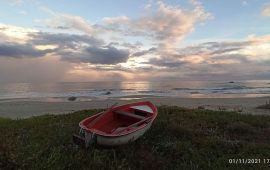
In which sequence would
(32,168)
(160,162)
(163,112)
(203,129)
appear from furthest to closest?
1. (163,112)
2. (203,129)
3. (160,162)
4. (32,168)

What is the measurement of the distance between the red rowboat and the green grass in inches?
10.2

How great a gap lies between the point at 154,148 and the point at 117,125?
2.36 meters

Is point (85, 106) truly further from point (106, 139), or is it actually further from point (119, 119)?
point (106, 139)

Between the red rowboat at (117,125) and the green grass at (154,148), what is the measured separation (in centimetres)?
26

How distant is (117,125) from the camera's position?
9.34 metres

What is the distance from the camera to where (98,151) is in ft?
22.3

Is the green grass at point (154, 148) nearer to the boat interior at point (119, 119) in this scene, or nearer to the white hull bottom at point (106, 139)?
the white hull bottom at point (106, 139)

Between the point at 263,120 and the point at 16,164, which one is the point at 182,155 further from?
the point at 263,120

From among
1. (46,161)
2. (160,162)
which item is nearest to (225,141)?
(160,162)

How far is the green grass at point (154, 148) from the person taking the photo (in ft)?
20.5

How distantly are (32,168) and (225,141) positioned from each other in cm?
512
